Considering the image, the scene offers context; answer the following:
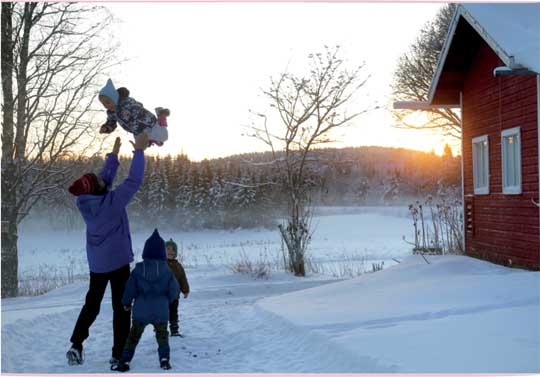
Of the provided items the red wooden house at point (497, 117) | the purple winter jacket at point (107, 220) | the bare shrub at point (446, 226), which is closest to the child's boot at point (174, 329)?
the purple winter jacket at point (107, 220)

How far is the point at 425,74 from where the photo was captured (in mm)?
21891

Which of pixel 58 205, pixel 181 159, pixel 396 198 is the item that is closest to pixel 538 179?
pixel 58 205

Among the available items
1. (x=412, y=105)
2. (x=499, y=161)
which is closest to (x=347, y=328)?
(x=499, y=161)

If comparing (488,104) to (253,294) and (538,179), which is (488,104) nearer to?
(538,179)

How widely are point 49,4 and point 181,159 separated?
10.3 m

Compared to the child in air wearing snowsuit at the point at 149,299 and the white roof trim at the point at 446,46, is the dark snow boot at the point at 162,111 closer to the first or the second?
the child in air wearing snowsuit at the point at 149,299

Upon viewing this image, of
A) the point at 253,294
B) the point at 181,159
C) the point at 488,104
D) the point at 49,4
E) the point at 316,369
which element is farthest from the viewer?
the point at 181,159

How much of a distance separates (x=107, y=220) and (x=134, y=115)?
1.04 metres

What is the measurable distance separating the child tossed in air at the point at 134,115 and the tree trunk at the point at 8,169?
7026 mm

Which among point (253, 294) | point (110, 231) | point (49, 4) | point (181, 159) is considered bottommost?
point (253, 294)

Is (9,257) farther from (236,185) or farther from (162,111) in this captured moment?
(162,111)

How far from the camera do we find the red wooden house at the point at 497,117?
807 cm

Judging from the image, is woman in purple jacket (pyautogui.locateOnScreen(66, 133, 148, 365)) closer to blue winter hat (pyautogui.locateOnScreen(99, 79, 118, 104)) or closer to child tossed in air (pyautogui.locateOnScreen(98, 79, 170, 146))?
child tossed in air (pyautogui.locateOnScreen(98, 79, 170, 146))

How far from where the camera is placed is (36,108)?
11.5 m
